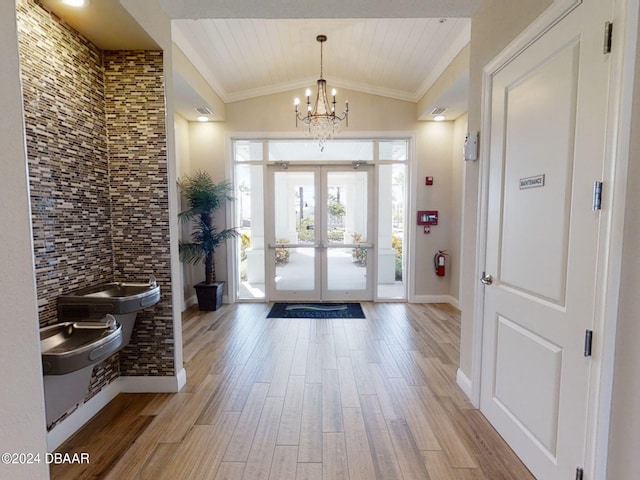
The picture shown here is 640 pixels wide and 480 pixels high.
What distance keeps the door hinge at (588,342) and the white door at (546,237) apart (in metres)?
0.02

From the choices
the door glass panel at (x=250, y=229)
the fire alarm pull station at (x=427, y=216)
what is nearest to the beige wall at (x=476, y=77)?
the fire alarm pull station at (x=427, y=216)

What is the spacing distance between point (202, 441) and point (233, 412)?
299 millimetres

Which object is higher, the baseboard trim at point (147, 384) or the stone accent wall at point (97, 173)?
the stone accent wall at point (97, 173)

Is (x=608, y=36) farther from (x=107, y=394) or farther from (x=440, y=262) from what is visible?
(x=440, y=262)

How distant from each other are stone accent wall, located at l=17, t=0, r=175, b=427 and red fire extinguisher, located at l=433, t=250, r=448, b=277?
3805mm

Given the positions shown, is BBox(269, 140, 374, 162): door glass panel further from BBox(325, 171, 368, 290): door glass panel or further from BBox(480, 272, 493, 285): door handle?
BBox(480, 272, 493, 285): door handle

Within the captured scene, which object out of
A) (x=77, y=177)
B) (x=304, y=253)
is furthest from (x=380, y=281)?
(x=77, y=177)

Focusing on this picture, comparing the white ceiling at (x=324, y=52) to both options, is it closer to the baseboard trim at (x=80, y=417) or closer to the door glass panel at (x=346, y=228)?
the door glass panel at (x=346, y=228)

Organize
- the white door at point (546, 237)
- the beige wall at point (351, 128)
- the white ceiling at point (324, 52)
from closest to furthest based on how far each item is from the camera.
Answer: the white door at point (546, 237) < the white ceiling at point (324, 52) < the beige wall at point (351, 128)

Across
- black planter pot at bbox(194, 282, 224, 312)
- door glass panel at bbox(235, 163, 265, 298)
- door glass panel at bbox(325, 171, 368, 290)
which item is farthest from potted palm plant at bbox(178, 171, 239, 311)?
door glass panel at bbox(325, 171, 368, 290)

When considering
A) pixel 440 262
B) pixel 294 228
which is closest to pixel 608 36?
pixel 440 262

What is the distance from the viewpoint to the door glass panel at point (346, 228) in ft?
15.7

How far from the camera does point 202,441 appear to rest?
1.88 metres

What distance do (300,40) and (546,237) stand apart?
10.8ft
